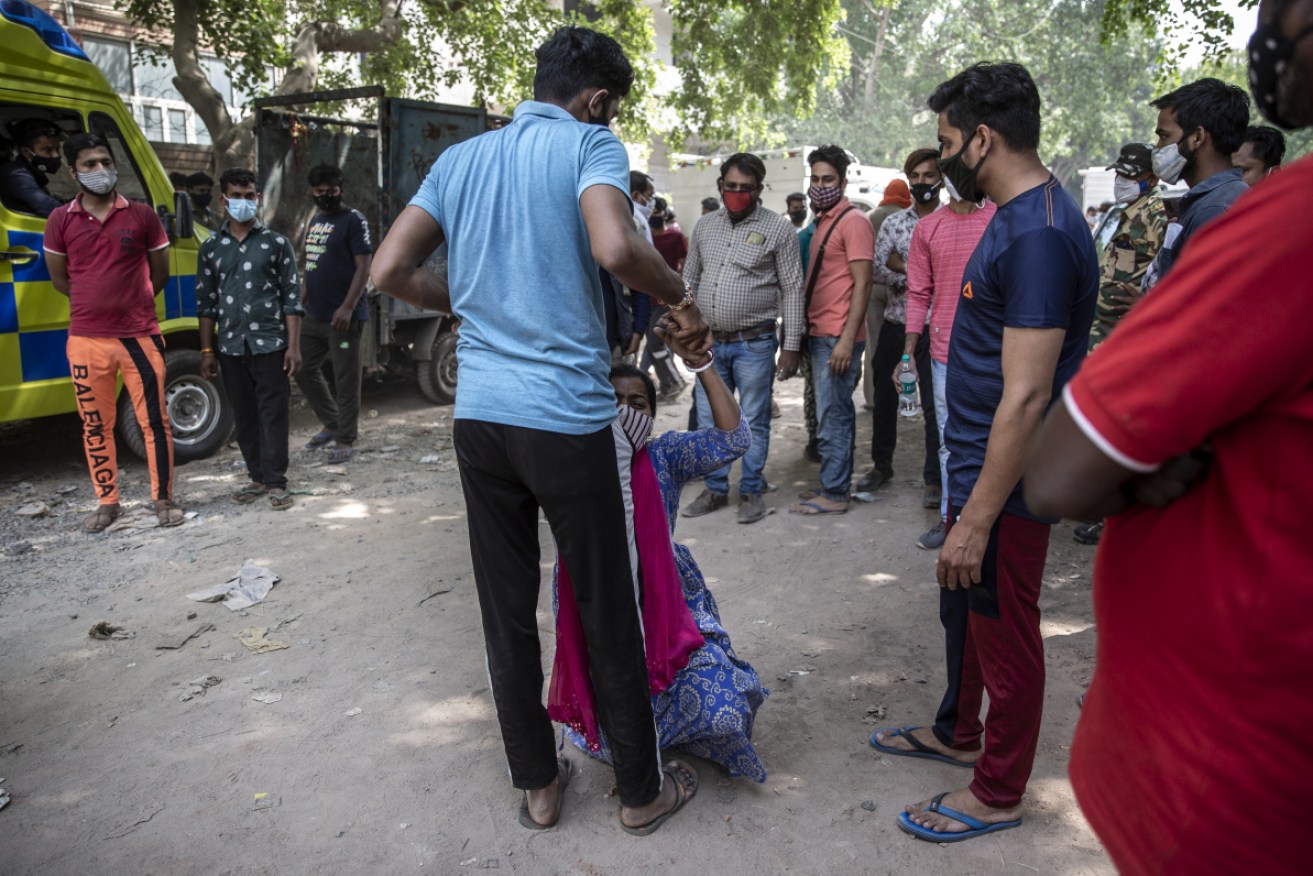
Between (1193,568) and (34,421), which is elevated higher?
(1193,568)

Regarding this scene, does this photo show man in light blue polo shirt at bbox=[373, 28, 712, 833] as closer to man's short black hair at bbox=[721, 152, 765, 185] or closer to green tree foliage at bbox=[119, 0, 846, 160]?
man's short black hair at bbox=[721, 152, 765, 185]

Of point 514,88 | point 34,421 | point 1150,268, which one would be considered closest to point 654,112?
point 514,88

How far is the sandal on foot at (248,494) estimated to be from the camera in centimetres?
578

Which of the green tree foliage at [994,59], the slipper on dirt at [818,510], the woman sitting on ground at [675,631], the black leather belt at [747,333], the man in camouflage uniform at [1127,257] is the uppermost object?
the green tree foliage at [994,59]

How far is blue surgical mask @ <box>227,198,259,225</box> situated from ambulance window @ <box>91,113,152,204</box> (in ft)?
2.33

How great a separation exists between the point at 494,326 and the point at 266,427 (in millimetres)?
4033

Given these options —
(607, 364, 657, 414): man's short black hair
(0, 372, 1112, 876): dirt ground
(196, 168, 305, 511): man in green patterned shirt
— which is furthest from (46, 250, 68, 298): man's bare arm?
(607, 364, 657, 414): man's short black hair

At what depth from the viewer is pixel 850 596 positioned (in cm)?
432

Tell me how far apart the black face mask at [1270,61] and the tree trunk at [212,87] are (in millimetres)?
9645

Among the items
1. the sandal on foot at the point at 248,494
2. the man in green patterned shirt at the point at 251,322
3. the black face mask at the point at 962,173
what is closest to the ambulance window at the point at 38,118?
the man in green patterned shirt at the point at 251,322

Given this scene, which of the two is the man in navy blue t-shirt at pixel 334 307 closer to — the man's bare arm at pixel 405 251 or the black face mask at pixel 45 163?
the black face mask at pixel 45 163

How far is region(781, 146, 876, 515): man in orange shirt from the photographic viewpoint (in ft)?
17.7

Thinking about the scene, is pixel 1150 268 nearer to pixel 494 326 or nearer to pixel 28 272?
pixel 494 326

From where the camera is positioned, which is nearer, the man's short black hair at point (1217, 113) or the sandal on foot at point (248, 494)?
the man's short black hair at point (1217, 113)
